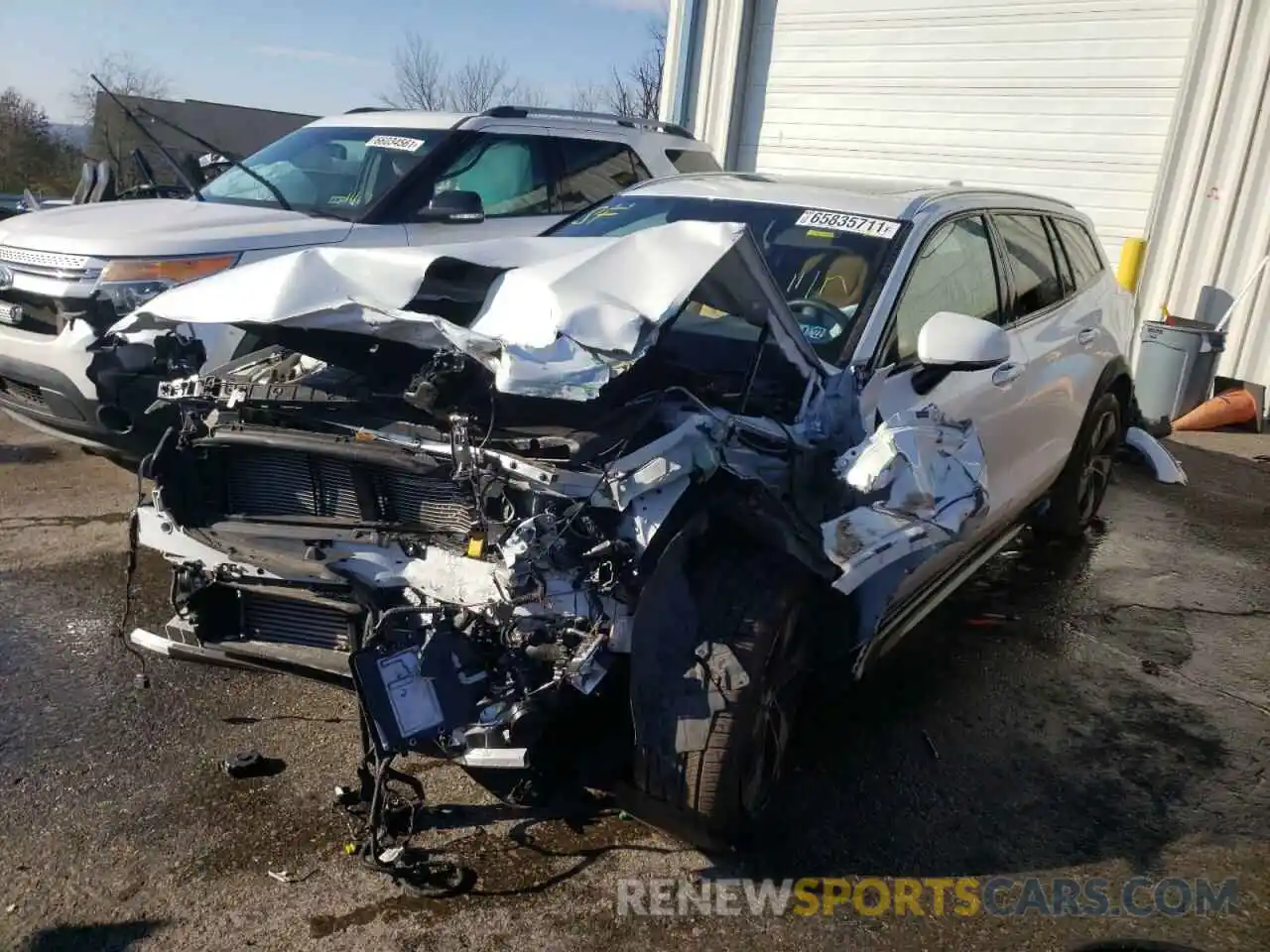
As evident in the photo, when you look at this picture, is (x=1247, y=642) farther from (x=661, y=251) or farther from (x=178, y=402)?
(x=178, y=402)

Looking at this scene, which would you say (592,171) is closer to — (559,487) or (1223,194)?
(559,487)

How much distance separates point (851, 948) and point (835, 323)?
1976 millimetres

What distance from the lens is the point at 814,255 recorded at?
3824mm

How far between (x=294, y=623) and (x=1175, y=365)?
8.72 m

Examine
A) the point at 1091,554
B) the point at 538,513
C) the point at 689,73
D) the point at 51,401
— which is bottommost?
the point at 1091,554

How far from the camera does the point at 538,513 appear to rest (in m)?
2.57

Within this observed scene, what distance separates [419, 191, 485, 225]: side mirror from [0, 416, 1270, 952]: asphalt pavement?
2.54 m

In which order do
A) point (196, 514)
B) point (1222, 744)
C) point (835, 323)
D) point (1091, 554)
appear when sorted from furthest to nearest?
point (1091, 554) < point (1222, 744) < point (835, 323) < point (196, 514)

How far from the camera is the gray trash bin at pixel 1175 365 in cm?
913

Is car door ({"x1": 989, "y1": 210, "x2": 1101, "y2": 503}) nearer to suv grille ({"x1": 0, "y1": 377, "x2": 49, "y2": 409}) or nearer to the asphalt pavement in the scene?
the asphalt pavement

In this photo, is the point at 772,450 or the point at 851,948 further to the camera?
the point at 772,450

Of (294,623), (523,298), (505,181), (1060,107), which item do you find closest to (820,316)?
(523,298)

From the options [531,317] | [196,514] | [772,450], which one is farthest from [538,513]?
[196,514]

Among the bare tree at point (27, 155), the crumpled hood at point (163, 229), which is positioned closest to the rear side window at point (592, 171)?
the crumpled hood at point (163, 229)
